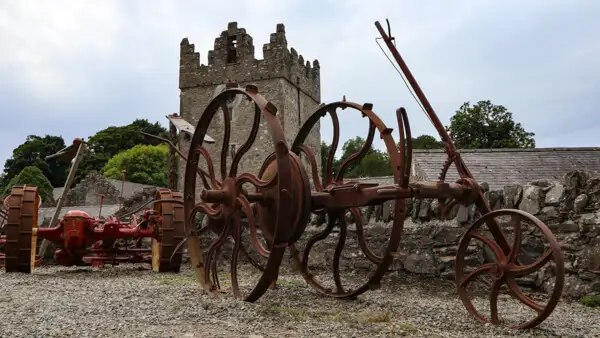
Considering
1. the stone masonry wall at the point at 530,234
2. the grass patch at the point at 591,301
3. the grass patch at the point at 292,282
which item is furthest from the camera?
the grass patch at the point at 292,282

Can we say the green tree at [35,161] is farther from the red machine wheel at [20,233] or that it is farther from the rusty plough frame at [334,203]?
the rusty plough frame at [334,203]

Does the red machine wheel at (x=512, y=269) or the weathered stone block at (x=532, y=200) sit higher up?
the weathered stone block at (x=532, y=200)

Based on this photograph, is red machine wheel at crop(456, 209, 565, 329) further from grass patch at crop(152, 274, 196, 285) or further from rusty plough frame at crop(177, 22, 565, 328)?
grass patch at crop(152, 274, 196, 285)

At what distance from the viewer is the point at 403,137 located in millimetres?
3949

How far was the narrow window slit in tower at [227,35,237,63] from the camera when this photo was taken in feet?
100

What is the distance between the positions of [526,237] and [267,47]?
25375mm

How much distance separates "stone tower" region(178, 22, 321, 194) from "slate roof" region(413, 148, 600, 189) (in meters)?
15.7

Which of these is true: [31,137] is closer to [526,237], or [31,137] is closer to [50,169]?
[50,169]

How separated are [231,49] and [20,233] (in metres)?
24.7

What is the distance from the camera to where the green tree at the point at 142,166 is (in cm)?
4912

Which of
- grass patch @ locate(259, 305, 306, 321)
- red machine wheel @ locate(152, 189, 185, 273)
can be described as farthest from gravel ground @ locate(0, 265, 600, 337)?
red machine wheel @ locate(152, 189, 185, 273)

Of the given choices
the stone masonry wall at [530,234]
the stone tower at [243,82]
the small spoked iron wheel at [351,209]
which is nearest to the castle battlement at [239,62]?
the stone tower at [243,82]

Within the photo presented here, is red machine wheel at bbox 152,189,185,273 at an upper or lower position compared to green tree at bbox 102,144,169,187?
lower

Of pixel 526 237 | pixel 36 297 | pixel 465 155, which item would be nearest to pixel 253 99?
pixel 36 297
